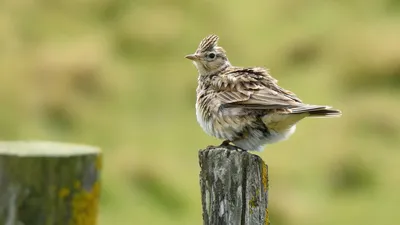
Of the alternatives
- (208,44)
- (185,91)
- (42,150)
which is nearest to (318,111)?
(42,150)

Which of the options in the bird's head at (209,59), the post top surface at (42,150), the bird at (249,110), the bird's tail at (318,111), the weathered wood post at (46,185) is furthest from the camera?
the bird's head at (209,59)

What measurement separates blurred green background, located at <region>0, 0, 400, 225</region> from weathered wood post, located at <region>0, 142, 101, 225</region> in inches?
254

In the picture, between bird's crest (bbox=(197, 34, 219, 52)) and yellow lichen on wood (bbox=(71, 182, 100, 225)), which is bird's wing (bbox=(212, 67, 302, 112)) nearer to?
bird's crest (bbox=(197, 34, 219, 52))

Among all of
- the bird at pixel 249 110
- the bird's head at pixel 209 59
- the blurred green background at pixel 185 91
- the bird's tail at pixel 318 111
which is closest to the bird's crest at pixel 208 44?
the bird's head at pixel 209 59

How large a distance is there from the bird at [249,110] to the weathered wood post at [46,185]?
4.10 ft

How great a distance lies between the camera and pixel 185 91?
1614 centimetres

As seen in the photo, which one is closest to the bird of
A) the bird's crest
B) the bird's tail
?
the bird's tail

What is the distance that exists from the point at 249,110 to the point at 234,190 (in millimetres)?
1595

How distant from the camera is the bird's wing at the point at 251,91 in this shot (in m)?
6.64

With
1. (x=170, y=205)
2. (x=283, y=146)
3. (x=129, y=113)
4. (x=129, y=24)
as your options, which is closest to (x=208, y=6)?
(x=129, y=24)

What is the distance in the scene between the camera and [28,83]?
52.4 ft

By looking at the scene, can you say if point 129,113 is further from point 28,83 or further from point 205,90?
point 205,90

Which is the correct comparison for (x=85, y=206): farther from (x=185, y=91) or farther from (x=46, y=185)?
(x=185, y=91)

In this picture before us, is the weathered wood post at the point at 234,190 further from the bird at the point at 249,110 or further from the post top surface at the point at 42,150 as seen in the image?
the bird at the point at 249,110
